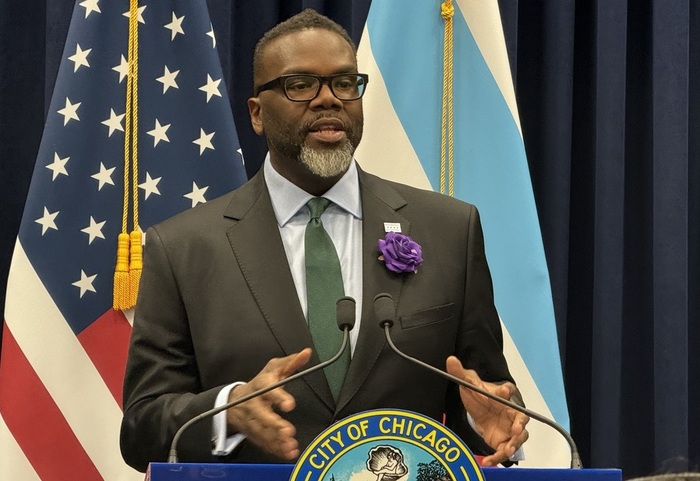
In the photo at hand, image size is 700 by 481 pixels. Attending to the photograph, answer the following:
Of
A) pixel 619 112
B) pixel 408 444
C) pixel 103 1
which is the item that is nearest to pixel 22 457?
pixel 103 1

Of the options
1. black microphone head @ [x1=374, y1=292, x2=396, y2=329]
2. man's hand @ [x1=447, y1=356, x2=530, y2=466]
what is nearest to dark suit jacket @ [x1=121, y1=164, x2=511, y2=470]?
man's hand @ [x1=447, y1=356, x2=530, y2=466]

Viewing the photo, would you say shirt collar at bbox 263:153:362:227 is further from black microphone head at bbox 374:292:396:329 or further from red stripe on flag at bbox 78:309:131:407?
red stripe on flag at bbox 78:309:131:407

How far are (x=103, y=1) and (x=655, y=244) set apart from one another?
5.70 feet

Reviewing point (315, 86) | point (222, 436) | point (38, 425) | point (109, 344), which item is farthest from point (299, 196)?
point (38, 425)

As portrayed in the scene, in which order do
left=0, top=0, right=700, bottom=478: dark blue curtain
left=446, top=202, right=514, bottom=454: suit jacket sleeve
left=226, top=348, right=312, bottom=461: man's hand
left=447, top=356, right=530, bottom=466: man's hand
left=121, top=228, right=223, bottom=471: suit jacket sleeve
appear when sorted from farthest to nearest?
left=0, top=0, right=700, bottom=478: dark blue curtain, left=446, top=202, right=514, bottom=454: suit jacket sleeve, left=121, top=228, right=223, bottom=471: suit jacket sleeve, left=447, top=356, right=530, bottom=466: man's hand, left=226, top=348, right=312, bottom=461: man's hand

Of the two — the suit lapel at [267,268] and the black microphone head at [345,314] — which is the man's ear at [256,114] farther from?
the black microphone head at [345,314]

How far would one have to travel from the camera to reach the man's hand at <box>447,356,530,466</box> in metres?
1.82

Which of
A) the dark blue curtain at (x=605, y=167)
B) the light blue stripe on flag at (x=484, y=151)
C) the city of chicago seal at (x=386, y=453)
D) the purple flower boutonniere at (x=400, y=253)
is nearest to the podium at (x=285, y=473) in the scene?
the city of chicago seal at (x=386, y=453)

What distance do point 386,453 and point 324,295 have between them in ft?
2.44

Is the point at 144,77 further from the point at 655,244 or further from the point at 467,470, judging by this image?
the point at 467,470

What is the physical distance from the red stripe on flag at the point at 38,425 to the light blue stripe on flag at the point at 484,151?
1118 millimetres

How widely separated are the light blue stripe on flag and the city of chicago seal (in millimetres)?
1722

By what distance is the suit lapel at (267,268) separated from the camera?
2.14 metres

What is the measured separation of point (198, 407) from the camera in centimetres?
192
